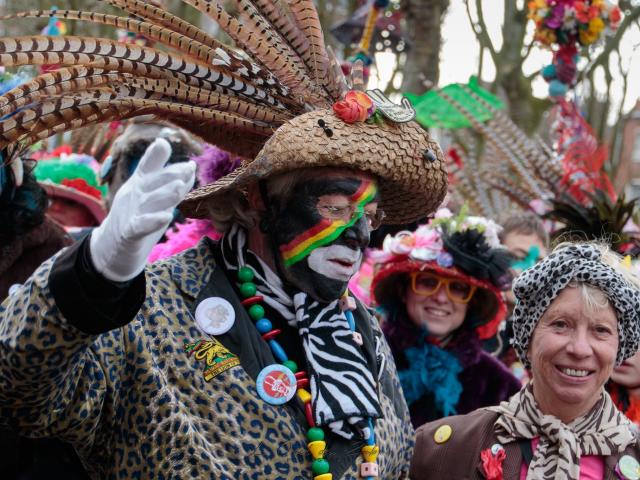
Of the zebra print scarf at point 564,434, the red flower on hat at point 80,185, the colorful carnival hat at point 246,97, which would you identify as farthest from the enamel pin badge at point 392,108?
the red flower on hat at point 80,185

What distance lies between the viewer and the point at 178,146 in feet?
15.7

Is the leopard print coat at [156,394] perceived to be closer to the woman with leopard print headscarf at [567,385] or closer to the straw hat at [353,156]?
the straw hat at [353,156]

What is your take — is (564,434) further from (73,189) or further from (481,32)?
(481,32)

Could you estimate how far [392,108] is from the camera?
271 cm

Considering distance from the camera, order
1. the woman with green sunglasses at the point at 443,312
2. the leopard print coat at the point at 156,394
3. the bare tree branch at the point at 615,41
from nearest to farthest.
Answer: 1. the leopard print coat at the point at 156,394
2. the woman with green sunglasses at the point at 443,312
3. the bare tree branch at the point at 615,41

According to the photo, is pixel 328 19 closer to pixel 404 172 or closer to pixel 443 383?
pixel 443 383

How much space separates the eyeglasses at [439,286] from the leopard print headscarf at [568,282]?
130 cm

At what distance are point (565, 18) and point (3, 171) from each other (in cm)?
630

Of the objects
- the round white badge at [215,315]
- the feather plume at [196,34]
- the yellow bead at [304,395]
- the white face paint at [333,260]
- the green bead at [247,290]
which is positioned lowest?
the yellow bead at [304,395]

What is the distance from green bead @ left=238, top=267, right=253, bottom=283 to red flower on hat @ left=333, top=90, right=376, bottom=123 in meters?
0.50

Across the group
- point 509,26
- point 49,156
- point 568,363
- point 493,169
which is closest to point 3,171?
point 568,363

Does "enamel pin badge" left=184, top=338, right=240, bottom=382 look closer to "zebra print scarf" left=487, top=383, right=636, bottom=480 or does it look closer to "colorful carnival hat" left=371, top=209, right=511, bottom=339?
"zebra print scarf" left=487, top=383, right=636, bottom=480

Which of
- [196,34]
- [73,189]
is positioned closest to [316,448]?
[196,34]

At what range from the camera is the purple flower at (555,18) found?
8477 millimetres
